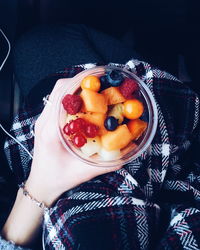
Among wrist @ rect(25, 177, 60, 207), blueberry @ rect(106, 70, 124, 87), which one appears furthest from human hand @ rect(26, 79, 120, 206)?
blueberry @ rect(106, 70, 124, 87)

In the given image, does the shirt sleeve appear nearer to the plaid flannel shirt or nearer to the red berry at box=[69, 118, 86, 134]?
the plaid flannel shirt

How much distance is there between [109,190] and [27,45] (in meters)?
0.56

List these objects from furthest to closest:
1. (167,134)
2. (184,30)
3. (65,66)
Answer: (184,30)
(65,66)
(167,134)

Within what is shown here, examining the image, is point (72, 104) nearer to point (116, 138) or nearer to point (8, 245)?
point (116, 138)

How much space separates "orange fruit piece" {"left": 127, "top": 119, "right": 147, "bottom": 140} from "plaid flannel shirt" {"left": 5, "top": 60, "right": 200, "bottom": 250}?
106 millimetres

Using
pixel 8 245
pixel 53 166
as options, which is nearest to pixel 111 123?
pixel 53 166

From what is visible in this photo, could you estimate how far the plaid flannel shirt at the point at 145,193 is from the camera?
0.85 metres

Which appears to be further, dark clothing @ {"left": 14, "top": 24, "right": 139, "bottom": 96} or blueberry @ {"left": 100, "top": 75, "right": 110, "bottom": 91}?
dark clothing @ {"left": 14, "top": 24, "right": 139, "bottom": 96}

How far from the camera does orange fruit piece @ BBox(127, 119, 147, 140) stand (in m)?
0.84

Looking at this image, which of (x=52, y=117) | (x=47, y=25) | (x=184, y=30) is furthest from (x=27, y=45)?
(x=184, y=30)

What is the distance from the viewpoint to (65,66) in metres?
1.14

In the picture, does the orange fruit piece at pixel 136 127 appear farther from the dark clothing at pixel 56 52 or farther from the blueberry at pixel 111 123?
the dark clothing at pixel 56 52

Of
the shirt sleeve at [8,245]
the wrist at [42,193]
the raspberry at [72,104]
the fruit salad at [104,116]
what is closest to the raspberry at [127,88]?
the fruit salad at [104,116]

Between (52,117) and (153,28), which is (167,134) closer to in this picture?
(52,117)
